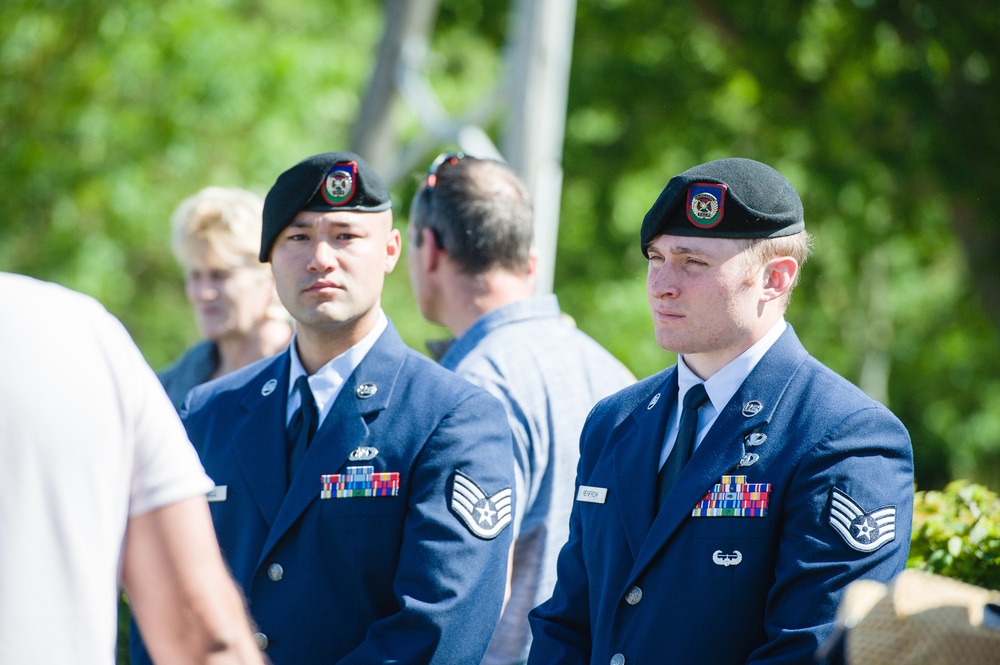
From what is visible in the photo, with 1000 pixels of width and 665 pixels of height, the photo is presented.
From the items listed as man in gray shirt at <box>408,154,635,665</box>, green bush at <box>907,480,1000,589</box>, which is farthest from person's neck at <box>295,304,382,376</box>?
green bush at <box>907,480,1000,589</box>

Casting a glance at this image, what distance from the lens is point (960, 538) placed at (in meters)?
3.38

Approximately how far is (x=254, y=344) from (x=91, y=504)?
2970mm

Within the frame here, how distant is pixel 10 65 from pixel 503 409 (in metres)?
10.2

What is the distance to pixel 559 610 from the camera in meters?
2.90

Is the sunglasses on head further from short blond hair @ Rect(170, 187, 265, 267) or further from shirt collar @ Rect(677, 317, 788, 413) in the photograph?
shirt collar @ Rect(677, 317, 788, 413)

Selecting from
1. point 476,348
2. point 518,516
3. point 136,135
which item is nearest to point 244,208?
point 476,348

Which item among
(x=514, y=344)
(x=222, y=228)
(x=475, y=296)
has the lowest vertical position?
(x=514, y=344)

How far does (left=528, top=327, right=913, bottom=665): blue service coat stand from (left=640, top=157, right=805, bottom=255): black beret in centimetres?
28

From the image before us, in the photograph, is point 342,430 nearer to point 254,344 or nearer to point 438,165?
point 438,165

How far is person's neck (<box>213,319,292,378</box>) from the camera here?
475 cm

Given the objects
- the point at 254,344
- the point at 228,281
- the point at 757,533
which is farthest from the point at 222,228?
the point at 757,533

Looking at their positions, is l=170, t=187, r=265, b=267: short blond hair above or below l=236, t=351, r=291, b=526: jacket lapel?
above

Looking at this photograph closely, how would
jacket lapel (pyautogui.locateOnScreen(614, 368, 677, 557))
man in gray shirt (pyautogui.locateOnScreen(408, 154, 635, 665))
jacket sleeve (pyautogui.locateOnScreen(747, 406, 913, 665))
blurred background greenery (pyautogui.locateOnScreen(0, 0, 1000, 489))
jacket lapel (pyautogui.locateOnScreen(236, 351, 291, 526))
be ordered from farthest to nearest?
1. blurred background greenery (pyautogui.locateOnScreen(0, 0, 1000, 489))
2. man in gray shirt (pyautogui.locateOnScreen(408, 154, 635, 665))
3. jacket lapel (pyautogui.locateOnScreen(236, 351, 291, 526))
4. jacket lapel (pyautogui.locateOnScreen(614, 368, 677, 557))
5. jacket sleeve (pyautogui.locateOnScreen(747, 406, 913, 665))

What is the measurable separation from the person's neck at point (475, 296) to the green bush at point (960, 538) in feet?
4.67
